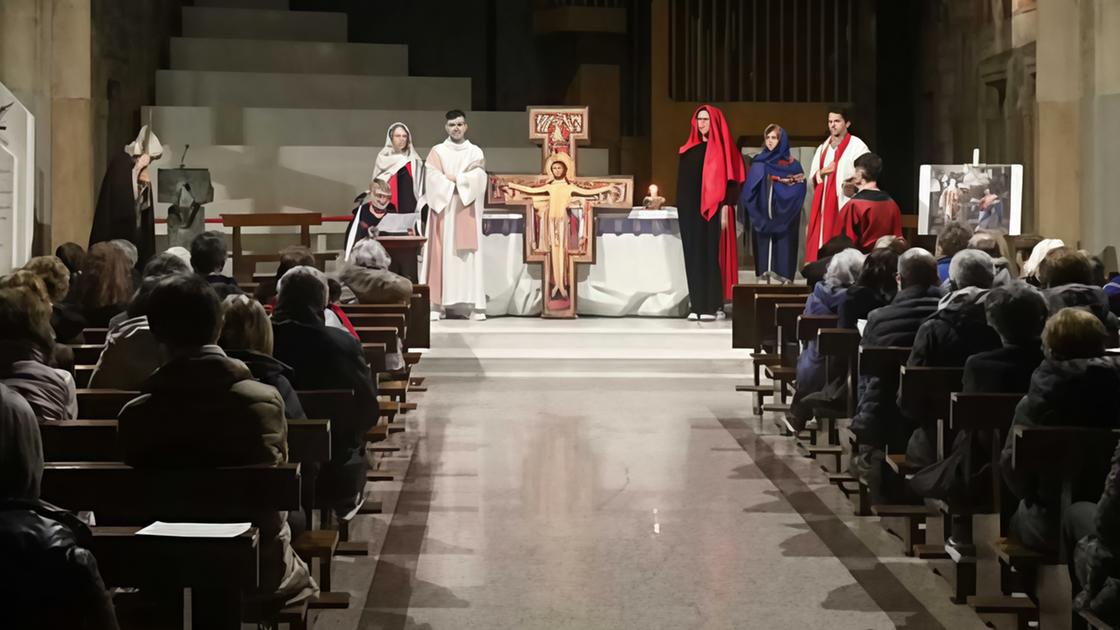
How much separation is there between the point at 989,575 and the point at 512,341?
19.6 ft

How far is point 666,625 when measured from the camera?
14.2 ft

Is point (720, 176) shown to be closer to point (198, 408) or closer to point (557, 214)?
point (557, 214)

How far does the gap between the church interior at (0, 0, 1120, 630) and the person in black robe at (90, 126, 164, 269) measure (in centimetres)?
2

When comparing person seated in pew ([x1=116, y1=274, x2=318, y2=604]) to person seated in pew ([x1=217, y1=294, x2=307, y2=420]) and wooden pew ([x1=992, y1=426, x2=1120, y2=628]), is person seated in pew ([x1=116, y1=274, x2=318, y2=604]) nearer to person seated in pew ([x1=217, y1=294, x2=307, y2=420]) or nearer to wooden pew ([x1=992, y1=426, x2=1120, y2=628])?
person seated in pew ([x1=217, y1=294, x2=307, y2=420])

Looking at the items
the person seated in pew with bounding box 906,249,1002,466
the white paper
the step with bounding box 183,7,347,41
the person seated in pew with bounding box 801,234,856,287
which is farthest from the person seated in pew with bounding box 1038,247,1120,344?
the step with bounding box 183,7,347,41

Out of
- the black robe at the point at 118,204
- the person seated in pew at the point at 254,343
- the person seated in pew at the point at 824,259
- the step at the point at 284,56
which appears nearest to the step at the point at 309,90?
the step at the point at 284,56

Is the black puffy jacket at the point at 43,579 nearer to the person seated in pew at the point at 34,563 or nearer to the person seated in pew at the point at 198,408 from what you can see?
the person seated in pew at the point at 34,563

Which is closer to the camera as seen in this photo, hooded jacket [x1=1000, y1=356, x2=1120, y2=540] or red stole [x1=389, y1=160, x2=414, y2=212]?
hooded jacket [x1=1000, y1=356, x2=1120, y2=540]

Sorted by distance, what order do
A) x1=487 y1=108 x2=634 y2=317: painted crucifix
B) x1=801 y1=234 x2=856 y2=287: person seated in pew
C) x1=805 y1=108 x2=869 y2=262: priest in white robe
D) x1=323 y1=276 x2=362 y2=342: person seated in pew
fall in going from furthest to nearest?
x1=487 y1=108 x2=634 y2=317: painted crucifix, x1=805 y1=108 x2=869 y2=262: priest in white robe, x1=801 y1=234 x2=856 y2=287: person seated in pew, x1=323 y1=276 x2=362 y2=342: person seated in pew

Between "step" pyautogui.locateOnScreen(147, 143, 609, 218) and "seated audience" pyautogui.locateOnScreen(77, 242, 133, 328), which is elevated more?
"step" pyautogui.locateOnScreen(147, 143, 609, 218)

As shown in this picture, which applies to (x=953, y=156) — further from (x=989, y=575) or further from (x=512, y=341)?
(x=989, y=575)

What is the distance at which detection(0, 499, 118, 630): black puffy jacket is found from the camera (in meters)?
2.39

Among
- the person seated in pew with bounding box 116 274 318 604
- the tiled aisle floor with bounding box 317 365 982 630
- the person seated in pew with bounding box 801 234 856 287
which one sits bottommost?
the tiled aisle floor with bounding box 317 365 982 630

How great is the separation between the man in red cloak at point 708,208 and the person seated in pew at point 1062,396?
7.61 metres
